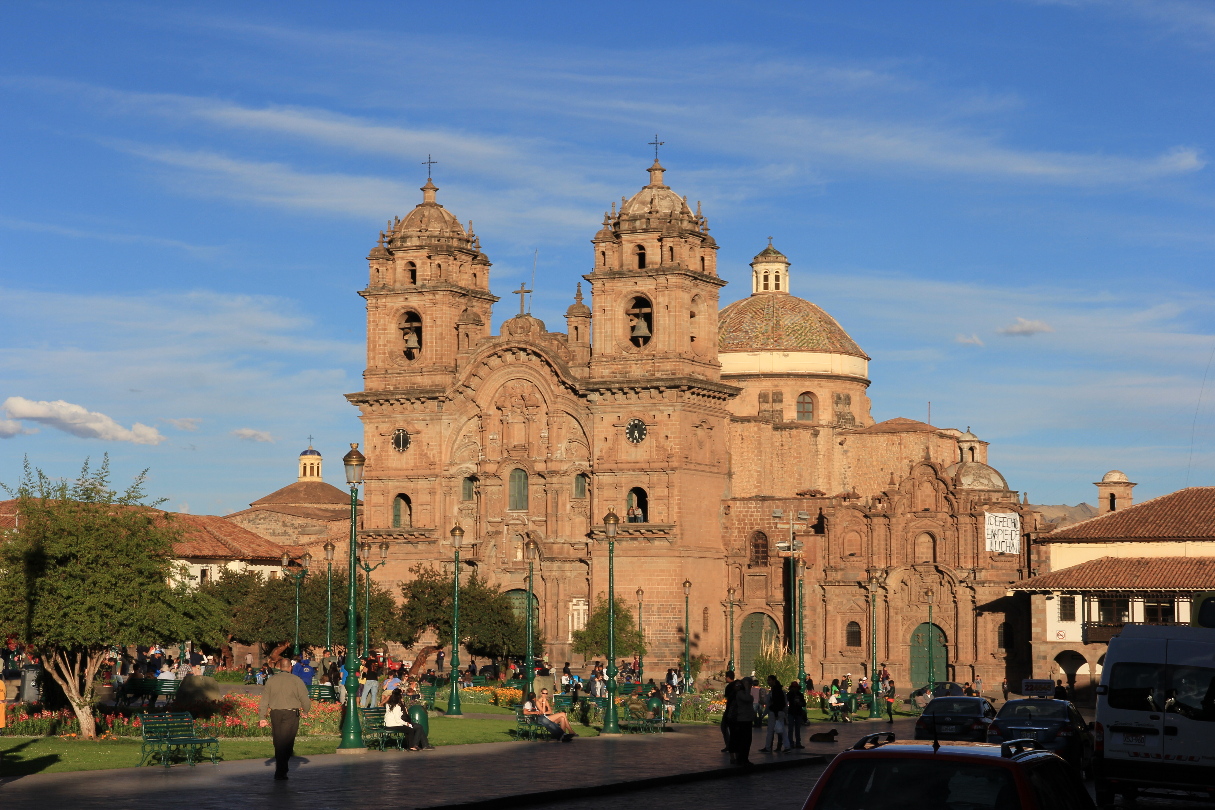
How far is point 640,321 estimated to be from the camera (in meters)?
67.1

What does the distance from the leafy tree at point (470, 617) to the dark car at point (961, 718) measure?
3399 cm

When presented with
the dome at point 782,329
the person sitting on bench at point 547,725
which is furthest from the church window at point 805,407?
the person sitting on bench at point 547,725

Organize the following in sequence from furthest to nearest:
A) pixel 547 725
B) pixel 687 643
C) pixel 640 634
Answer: pixel 640 634 → pixel 687 643 → pixel 547 725

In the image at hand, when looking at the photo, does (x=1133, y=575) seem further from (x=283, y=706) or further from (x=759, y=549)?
(x=283, y=706)

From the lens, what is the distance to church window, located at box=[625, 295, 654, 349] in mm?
Answer: 66875

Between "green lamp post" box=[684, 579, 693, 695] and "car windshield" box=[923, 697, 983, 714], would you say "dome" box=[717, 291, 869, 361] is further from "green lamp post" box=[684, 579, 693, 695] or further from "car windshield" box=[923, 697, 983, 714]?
"car windshield" box=[923, 697, 983, 714]

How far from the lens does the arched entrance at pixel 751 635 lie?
6838 cm

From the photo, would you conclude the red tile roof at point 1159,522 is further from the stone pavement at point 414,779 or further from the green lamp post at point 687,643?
the stone pavement at point 414,779

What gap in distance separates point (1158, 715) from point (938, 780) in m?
11.9

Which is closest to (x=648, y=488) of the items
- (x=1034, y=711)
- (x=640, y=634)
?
(x=640, y=634)

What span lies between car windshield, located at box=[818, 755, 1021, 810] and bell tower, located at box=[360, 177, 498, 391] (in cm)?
6104

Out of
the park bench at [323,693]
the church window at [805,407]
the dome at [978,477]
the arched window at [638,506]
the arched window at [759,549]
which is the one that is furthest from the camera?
the church window at [805,407]

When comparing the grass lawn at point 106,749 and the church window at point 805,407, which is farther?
the church window at point 805,407

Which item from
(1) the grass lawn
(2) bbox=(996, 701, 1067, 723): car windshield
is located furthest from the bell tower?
(2) bbox=(996, 701, 1067, 723): car windshield
